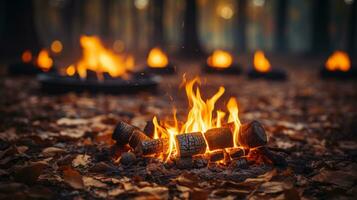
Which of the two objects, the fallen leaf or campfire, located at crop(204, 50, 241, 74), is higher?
campfire, located at crop(204, 50, 241, 74)

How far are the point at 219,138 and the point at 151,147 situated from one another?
0.75 meters

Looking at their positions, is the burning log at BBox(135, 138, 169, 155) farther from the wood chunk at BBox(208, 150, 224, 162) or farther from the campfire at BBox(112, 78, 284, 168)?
the wood chunk at BBox(208, 150, 224, 162)

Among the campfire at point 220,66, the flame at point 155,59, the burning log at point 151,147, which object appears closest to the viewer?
the burning log at point 151,147

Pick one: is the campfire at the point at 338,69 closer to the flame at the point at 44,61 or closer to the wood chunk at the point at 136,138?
the flame at the point at 44,61

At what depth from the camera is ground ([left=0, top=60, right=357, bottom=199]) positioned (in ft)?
11.2

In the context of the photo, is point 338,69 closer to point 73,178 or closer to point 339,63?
point 339,63

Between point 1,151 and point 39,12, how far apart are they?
45857mm

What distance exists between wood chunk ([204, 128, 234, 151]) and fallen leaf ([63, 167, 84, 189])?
1426 millimetres

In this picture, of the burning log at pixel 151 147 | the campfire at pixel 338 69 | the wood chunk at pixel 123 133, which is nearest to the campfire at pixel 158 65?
the campfire at pixel 338 69

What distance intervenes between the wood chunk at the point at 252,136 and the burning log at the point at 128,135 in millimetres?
1108

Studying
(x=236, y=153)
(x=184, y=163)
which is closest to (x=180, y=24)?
(x=236, y=153)

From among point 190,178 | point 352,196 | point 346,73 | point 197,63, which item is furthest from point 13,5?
point 352,196

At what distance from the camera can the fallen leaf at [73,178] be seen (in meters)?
3.48

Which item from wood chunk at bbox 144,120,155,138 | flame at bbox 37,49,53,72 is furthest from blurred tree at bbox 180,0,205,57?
wood chunk at bbox 144,120,155,138
